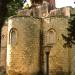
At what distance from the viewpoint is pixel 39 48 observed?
1185 inches

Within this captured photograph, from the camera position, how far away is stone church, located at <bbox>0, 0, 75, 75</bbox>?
29.3m

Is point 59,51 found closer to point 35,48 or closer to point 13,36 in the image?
point 35,48

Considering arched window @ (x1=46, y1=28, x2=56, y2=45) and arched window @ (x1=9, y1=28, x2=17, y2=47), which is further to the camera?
arched window @ (x1=9, y1=28, x2=17, y2=47)

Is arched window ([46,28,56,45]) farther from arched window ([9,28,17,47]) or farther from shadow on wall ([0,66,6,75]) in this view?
shadow on wall ([0,66,6,75])

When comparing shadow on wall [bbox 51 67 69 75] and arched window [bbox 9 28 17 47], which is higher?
arched window [bbox 9 28 17 47]

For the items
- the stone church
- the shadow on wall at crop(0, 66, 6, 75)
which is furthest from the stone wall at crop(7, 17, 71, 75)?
the shadow on wall at crop(0, 66, 6, 75)

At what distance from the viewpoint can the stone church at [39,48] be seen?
29.3 m

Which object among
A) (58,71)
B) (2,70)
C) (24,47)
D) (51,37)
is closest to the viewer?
(58,71)

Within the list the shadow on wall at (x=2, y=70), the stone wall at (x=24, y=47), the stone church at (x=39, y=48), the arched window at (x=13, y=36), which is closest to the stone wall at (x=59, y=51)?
the stone church at (x=39, y=48)

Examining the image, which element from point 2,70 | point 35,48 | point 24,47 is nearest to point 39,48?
point 35,48

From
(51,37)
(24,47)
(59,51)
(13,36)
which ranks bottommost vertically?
(59,51)

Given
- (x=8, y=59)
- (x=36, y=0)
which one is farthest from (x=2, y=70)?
(x=36, y=0)

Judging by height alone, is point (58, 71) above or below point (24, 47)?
below

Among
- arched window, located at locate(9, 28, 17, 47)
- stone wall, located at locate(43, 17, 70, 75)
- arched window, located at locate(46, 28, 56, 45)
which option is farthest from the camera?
arched window, located at locate(9, 28, 17, 47)
